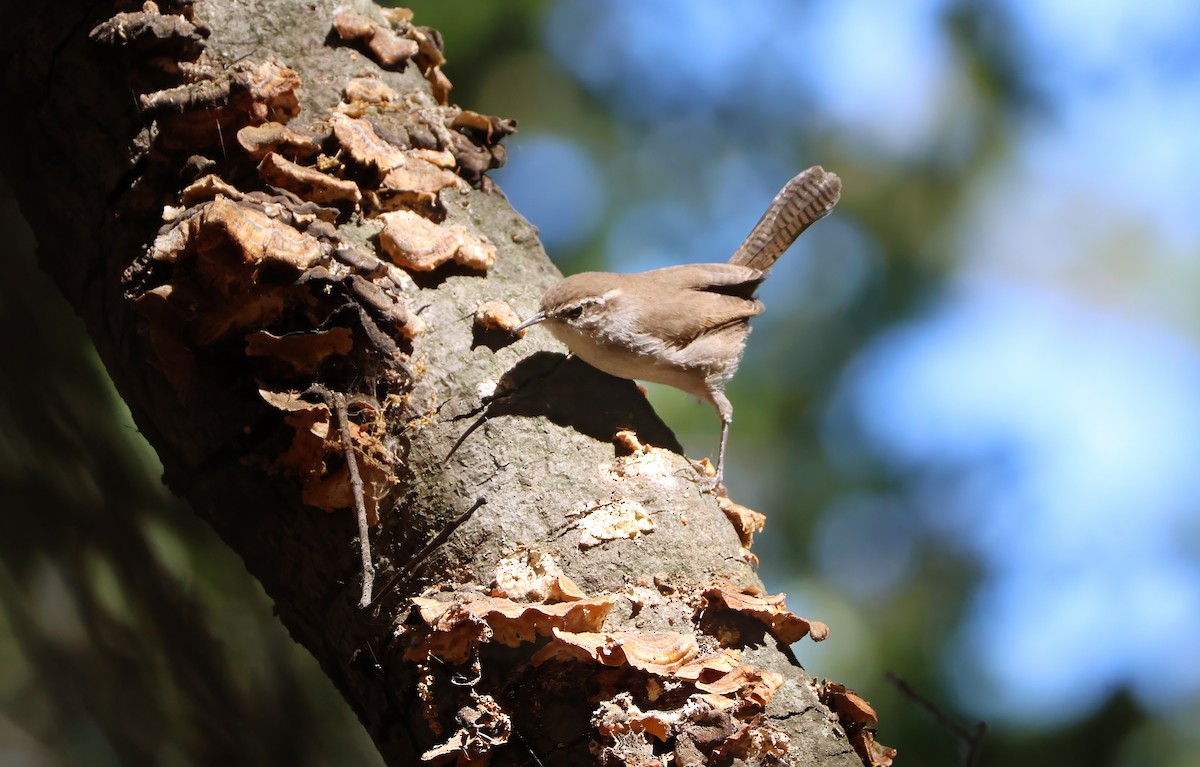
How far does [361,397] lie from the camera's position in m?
1.68

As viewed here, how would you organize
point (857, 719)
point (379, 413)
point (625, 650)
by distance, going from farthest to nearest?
point (379, 413) → point (857, 719) → point (625, 650)

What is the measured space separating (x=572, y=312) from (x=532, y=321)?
0.57ft

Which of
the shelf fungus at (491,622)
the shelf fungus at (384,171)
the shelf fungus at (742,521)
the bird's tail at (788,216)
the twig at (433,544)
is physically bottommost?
the shelf fungus at (491,622)

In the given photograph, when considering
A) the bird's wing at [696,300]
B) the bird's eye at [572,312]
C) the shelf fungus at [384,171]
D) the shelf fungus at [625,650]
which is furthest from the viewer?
the bird's wing at [696,300]

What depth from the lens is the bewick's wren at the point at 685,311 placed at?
212cm

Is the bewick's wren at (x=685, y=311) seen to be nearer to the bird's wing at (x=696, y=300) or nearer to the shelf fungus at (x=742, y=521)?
the bird's wing at (x=696, y=300)

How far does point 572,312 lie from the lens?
6.88 ft

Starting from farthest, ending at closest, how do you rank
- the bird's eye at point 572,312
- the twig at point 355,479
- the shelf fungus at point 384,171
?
the bird's eye at point 572,312
the shelf fungus at point 384,171
the twig at point 355,479

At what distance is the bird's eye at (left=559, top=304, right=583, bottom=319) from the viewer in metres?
2.08

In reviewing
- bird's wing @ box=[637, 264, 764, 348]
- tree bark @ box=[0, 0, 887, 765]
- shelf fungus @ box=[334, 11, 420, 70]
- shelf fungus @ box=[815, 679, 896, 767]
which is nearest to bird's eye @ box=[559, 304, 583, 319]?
tree bark @ box=[0, 0, 887, 765]

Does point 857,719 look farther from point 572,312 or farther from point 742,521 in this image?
point 572,312

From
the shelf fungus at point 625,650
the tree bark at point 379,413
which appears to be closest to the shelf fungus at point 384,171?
the tree bark at point 379,413

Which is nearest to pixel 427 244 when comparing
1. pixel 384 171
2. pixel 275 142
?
pixel 384 171

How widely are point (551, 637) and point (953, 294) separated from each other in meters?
4.16
